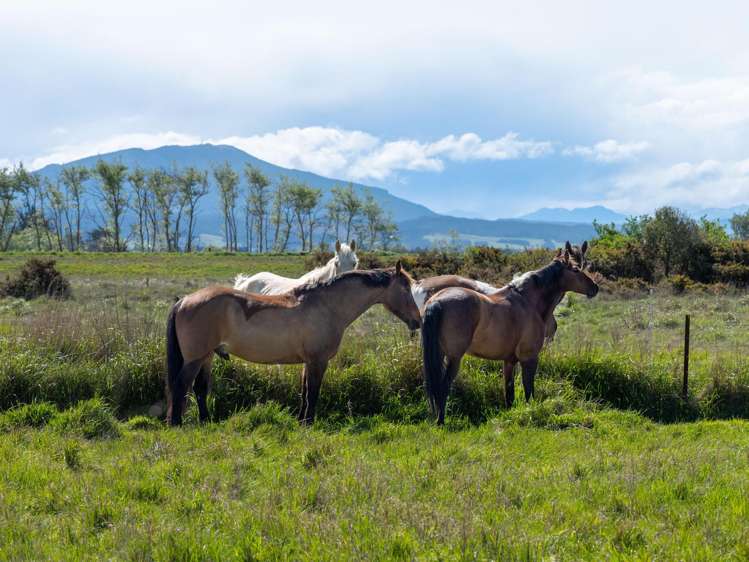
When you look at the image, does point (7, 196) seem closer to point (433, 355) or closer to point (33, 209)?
point (33, 209)

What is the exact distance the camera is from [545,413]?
705cm

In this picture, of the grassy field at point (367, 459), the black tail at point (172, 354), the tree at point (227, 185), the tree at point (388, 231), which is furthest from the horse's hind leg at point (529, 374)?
the tree at point (388, 231)

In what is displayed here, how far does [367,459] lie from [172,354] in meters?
2.76

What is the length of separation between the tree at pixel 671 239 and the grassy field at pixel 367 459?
1954cm

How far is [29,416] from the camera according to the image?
266 inches

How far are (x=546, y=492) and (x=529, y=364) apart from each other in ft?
9.98

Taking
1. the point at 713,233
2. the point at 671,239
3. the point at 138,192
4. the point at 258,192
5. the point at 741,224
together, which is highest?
the point at 258,192

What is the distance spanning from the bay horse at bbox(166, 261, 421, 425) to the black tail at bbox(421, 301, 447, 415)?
36.6 inches

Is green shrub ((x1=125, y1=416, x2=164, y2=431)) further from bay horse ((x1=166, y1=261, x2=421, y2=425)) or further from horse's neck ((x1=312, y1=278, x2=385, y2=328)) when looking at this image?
horse's neck ((x1=312, y1=278, x2=385, y2=328))

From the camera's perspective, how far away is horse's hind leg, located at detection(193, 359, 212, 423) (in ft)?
23.2

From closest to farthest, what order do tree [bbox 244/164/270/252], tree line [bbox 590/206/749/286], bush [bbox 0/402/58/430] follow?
1. bush [bbox 0/402/58/430]
2. tree line [bbox 590/206/749/286]
3. tree [bbox 244/164/270/252]

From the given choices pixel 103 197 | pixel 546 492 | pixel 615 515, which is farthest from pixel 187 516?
pixel 103 197

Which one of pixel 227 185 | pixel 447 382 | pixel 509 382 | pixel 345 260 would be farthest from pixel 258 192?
pixel 447 382

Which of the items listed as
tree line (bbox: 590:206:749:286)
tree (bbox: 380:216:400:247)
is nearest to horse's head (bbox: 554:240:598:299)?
tree line (bbox: 590:206:749:286)
